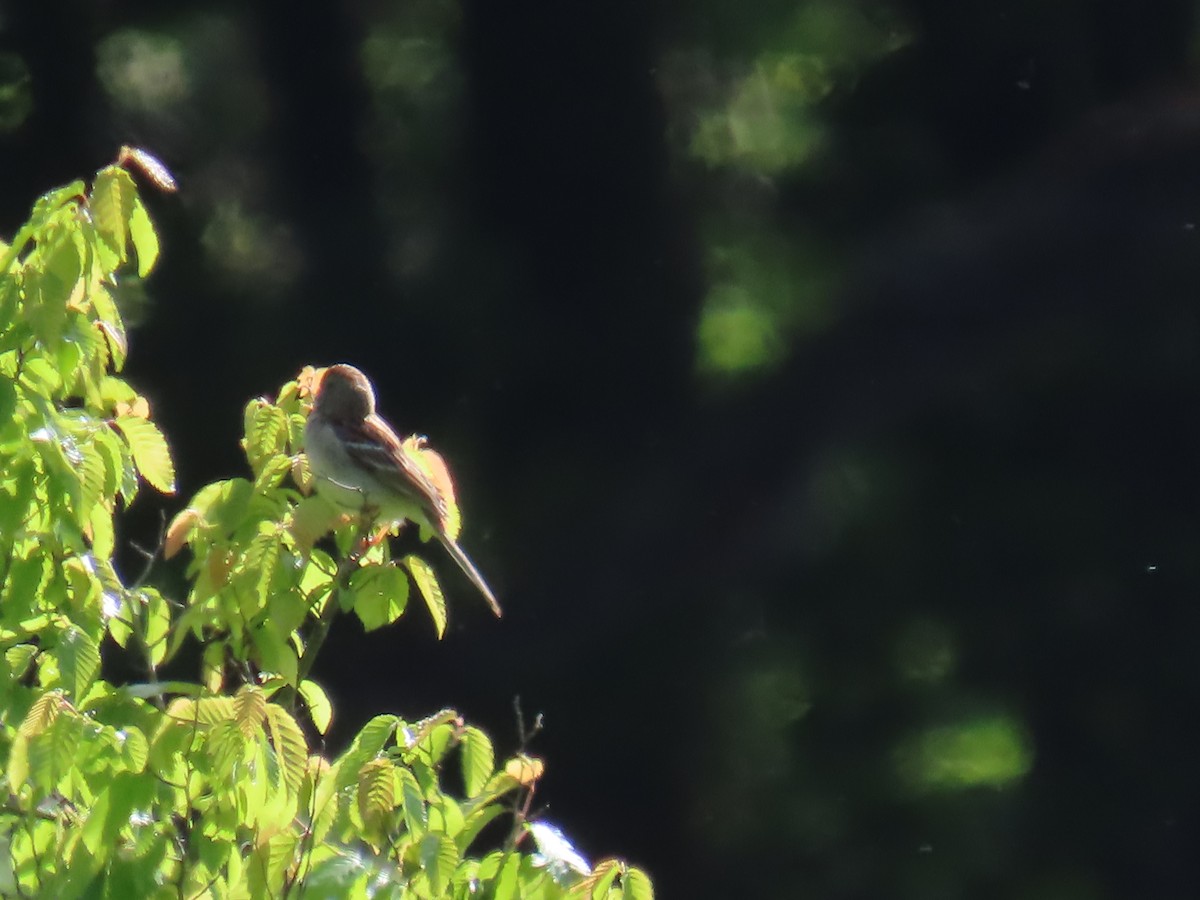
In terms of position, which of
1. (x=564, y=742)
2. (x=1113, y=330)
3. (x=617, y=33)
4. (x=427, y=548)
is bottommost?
(x=564, y=742)

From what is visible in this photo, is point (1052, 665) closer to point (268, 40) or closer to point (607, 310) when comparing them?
point (607, 310)

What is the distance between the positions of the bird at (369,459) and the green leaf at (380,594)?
0.47 m

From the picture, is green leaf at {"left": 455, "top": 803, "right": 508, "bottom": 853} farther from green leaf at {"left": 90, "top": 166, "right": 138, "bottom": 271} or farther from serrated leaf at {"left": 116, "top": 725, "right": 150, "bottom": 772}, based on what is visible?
green leaf at {"left": 90, "top": 166, "right": 138, "bottom": 271}

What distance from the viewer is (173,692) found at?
108 inches

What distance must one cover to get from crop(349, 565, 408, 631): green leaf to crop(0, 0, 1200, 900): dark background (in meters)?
2.78

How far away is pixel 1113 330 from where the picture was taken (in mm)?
6539

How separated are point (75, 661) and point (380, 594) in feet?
1.77

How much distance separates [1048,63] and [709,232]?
124cm

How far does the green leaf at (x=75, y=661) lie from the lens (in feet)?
8.33

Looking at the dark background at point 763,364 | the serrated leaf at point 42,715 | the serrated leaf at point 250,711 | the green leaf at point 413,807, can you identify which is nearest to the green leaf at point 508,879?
the green leaf at point 413,807

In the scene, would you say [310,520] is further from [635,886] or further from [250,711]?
[635,886]

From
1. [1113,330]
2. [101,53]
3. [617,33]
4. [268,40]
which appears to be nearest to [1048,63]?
[1113,330]

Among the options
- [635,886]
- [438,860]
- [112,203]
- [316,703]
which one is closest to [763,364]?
[316,703]

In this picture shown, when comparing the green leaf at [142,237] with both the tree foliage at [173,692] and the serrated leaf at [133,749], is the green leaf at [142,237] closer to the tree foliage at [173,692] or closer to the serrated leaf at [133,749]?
the tree foliage at [173,692]
